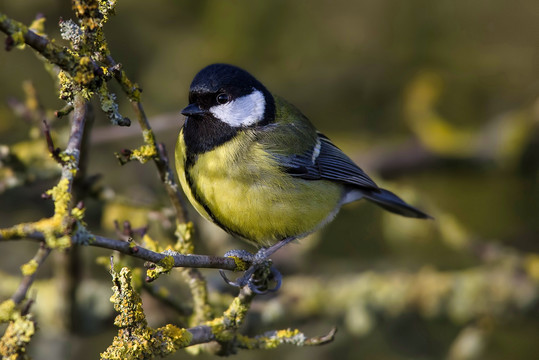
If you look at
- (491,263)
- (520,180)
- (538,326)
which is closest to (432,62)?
(520,180)

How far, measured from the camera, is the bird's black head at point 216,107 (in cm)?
249

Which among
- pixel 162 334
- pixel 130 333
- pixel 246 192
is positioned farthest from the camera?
pixel 246 192

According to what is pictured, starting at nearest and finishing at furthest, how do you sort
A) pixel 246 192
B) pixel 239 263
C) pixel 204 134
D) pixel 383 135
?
1. pixel 239 263
2. pixel 246 192
3. pixel 204 134
4. pixel 383 135

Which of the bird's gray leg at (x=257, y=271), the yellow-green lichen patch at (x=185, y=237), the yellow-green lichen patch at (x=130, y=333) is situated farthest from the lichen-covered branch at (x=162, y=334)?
the yellow-green lichen patch at (x=185, y=237)

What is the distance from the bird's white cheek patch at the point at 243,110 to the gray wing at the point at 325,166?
245 mm

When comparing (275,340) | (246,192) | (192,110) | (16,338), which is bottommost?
(275,340)

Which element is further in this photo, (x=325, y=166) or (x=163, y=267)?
(x=325, y=166)

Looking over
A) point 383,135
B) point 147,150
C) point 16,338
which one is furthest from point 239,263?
point 383,135

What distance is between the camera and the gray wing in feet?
9.00

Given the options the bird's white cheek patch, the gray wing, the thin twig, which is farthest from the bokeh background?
the thin twig

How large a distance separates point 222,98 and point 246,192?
1.48ft

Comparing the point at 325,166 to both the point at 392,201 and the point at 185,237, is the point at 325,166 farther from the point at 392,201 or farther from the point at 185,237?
the point at 185,237

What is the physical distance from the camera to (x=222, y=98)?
2555 millimetres

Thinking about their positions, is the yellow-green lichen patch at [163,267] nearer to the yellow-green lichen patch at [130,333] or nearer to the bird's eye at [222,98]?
the yellow-green lichen patch at [130,333]
